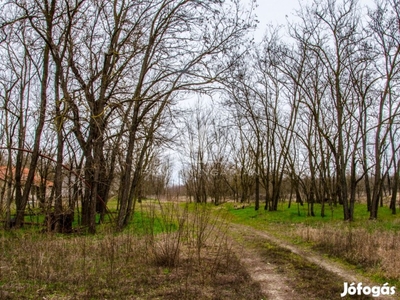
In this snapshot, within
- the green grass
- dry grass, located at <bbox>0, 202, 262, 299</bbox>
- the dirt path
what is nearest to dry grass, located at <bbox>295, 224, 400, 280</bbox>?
the dirt path

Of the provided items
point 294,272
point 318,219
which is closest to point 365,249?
point 294,272

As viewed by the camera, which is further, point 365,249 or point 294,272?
point 365,249

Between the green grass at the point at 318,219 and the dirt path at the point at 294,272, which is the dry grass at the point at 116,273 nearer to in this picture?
the dirt path at the point at 294,272

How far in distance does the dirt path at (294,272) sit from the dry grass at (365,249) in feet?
1.45

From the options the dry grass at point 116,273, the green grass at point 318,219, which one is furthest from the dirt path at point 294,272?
the green grass at point 318,219

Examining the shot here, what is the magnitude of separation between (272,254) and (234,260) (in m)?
1.53

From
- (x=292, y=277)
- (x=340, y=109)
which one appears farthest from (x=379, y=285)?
(x=340, y=109)

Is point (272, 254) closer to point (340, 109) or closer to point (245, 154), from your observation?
point (340, 109)

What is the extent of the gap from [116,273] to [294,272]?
11.7 ft

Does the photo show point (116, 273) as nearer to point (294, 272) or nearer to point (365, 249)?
point (294, 272)

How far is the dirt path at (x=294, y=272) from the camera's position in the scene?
5410 mm

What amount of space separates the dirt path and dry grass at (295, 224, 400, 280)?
1.45ft

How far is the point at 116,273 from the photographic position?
595 centimetres

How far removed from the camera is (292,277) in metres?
6.23
